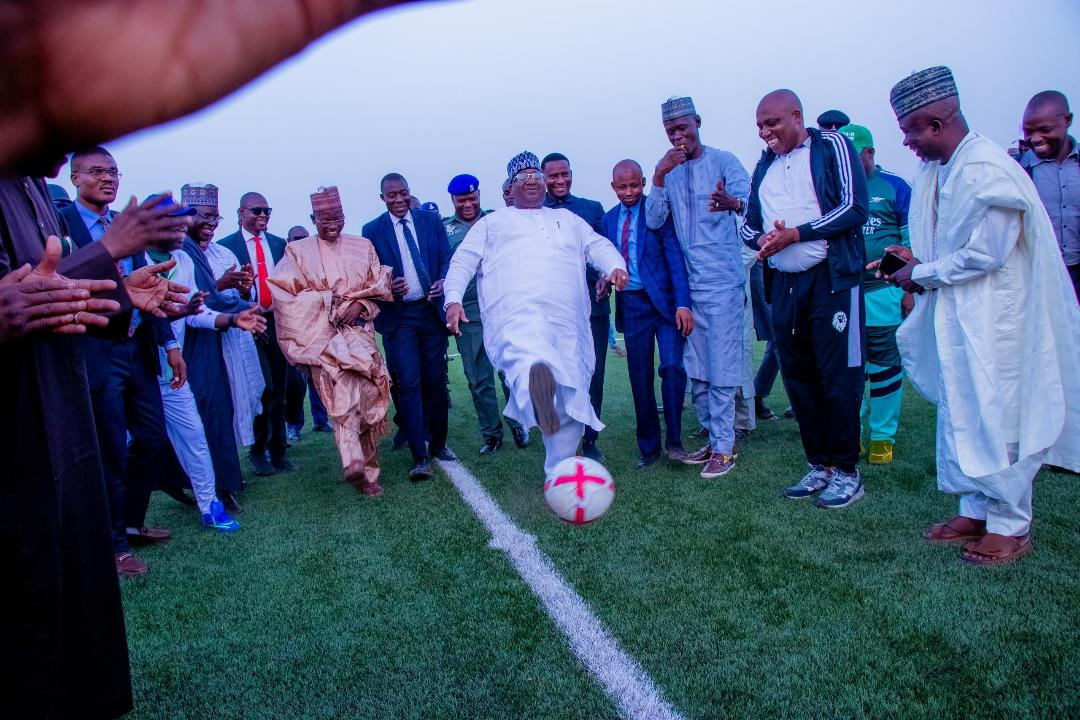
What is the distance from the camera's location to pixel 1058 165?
5715mm

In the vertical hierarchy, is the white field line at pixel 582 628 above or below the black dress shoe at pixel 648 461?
above

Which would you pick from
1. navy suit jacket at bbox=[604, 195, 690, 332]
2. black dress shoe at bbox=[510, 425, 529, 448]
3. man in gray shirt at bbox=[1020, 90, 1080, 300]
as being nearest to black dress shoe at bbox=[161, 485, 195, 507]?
black dress shoe at bbox=[510, 425, 529, 448]

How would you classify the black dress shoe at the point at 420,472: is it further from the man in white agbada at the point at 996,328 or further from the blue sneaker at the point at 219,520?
the man in white agbada at the point at 996,328

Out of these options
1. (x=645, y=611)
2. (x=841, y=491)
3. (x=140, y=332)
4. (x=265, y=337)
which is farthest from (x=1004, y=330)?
(x=265, y=337)

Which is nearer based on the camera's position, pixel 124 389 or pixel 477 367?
pixel 124 389

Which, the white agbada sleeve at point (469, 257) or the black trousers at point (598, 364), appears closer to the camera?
the white agbada sleeve at point (469, 257)

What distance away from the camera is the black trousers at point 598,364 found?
668cm

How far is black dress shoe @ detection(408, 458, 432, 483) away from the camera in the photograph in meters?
6.41

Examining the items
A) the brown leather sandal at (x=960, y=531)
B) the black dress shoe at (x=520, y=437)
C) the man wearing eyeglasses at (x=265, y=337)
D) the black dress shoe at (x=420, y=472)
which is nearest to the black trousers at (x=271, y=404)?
the man wearing eyeglasses at (x=265, y=337)

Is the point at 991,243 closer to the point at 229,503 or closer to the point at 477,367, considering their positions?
the point at 477,367

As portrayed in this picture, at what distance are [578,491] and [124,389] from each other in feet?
9.48

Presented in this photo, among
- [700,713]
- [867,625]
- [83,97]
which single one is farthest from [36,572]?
[867,625]

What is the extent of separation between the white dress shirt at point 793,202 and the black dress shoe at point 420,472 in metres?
3.12

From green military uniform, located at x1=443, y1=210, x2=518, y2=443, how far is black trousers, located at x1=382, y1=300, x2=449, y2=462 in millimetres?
420
